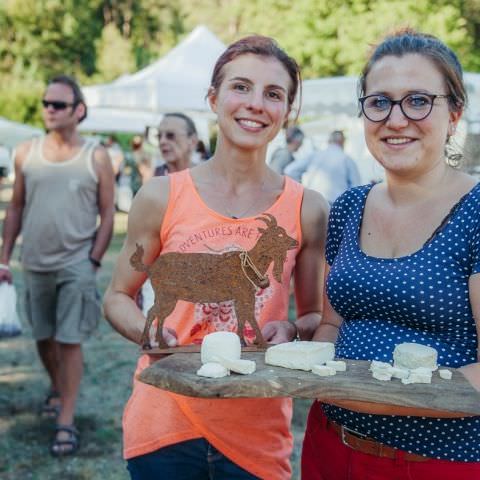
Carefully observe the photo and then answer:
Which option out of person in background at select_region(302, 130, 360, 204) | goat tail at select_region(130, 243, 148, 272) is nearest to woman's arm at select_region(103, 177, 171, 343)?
goat tail at select_region(130, 243, 148, 272)

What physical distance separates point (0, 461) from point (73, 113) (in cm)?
237

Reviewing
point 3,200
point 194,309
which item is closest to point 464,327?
point 194,309

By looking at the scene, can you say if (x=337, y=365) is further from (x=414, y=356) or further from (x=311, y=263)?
(x=311, y=263)

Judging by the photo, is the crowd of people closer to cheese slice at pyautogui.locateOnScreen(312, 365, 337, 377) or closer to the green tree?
cheese slice at pyautogui.locateOnScreen(312, 365, 337, 377)

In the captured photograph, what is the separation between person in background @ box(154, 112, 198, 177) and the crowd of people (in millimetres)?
3409

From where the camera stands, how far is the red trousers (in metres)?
1.78

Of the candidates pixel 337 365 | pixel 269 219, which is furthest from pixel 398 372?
pixel 269 219

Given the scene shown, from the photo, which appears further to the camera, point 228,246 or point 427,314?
point 228,246

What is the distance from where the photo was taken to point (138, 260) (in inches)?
81.1

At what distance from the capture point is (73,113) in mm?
4848

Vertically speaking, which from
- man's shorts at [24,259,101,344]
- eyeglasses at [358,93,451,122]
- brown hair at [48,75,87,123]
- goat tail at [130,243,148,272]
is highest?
brown hair at [48,75,87,123]

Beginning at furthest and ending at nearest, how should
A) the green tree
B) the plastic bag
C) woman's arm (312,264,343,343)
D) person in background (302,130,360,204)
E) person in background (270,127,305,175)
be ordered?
the green tree
person in background (270,127,305,175)
person in background (302,130,360,204)
the plastic bag
woman's arm (312,264,343,343)

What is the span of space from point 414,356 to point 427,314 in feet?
0.49

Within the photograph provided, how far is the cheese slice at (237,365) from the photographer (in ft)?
5.59
